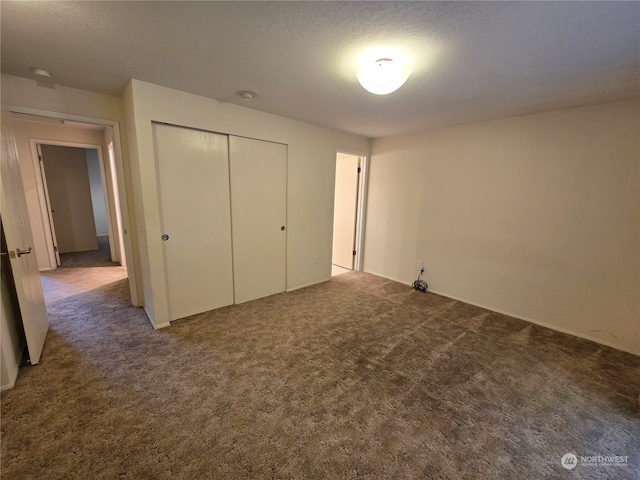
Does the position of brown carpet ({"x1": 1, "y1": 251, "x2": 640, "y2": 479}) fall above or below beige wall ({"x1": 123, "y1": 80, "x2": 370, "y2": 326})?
below

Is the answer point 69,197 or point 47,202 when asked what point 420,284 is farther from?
point 69,197

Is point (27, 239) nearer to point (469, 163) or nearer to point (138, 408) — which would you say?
point (138, 408)

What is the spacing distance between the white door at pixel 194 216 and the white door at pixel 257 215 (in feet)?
0.41

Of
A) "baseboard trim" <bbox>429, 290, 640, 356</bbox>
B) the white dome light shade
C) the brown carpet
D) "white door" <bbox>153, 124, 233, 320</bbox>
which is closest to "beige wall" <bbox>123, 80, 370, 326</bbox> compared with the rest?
"white door" <bbox>153, 124, 233, 320</bbox>

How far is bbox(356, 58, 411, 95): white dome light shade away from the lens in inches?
67.1

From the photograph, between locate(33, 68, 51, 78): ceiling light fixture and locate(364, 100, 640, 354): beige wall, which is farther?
locate(364, 100, 640, 354): beige wall

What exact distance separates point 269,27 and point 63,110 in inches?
88.6

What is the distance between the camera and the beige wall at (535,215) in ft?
7.83

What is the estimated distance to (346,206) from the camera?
15.6 ft

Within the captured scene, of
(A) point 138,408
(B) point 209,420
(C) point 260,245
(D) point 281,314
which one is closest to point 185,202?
(C) point 260,245

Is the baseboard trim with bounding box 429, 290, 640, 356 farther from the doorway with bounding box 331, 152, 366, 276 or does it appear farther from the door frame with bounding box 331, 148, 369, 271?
the doorway with bounding box 331, 152, 366, 276

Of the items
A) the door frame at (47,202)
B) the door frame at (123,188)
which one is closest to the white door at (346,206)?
the door frame at (123,188)

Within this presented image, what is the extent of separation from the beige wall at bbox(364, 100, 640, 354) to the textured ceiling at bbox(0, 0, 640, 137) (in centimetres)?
39

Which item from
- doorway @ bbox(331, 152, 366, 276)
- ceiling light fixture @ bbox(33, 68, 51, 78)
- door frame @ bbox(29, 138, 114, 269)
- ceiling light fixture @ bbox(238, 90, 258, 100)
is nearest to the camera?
ceiling light fixture @ bbox(33, 68, 51, 78)
